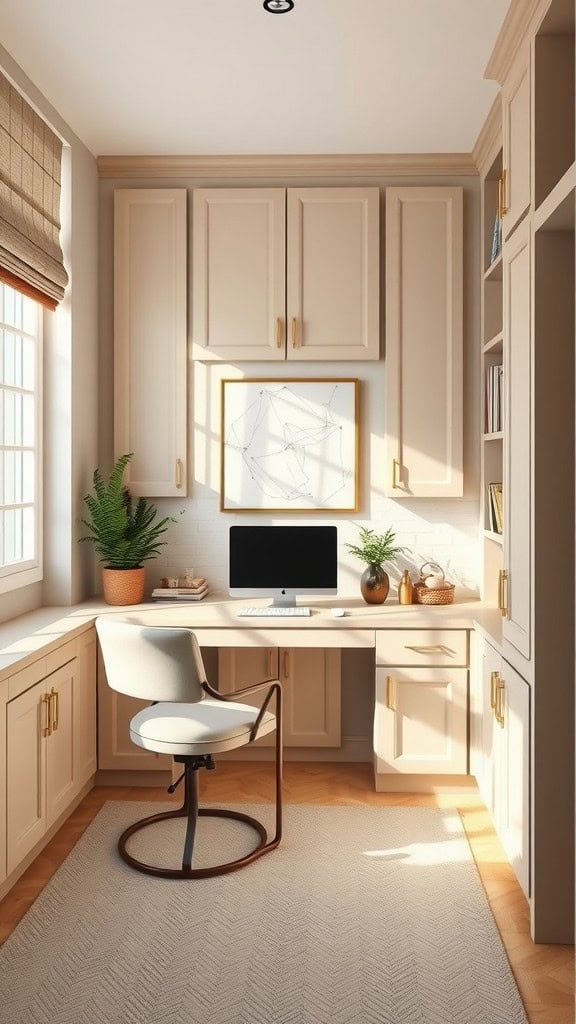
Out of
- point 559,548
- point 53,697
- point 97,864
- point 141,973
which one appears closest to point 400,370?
point 559,548

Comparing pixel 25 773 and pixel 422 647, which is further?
pixel 422 647

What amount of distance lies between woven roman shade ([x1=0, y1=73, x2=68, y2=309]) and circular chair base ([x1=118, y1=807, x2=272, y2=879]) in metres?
2.05

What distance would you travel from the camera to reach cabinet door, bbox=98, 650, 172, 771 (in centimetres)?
359

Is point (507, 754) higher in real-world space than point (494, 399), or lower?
lower

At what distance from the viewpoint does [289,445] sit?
13.2 feet

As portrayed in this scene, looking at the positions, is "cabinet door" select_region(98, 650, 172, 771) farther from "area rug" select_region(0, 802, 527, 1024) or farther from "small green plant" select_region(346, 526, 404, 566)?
"small green plant" select_region(346, 526, 404, 566)

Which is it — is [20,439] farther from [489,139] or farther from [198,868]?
[489,139]

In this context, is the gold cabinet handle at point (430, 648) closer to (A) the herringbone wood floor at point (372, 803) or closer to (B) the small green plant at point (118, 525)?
(A) the herringbone wood floor at point (372, 803)

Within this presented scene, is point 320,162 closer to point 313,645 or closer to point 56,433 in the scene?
point 56,433

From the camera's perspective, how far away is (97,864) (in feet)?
9.53

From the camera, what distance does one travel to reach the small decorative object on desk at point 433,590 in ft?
12.5

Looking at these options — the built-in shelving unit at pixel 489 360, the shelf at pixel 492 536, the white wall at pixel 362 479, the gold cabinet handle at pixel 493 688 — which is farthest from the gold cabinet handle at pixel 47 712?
the built-in shelving unit at pixel 489 360

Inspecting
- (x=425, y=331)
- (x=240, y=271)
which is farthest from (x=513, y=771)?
(x=240, y=271)

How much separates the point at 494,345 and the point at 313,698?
1.80m
